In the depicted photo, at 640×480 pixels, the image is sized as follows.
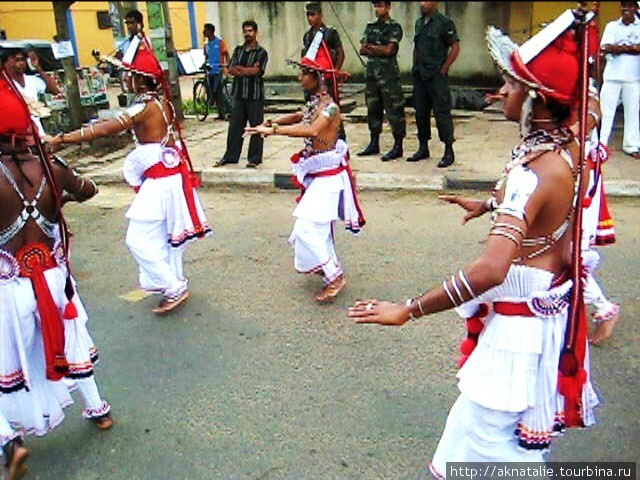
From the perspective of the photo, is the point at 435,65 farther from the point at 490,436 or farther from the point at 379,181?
the point at 490,436

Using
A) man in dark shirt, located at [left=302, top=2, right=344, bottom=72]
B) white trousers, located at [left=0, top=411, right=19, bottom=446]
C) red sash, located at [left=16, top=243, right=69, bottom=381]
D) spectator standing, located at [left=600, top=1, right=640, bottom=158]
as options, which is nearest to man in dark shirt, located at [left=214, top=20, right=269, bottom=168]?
man in dark shirt, located at [left=302, top=2, right=344, bottom=72]

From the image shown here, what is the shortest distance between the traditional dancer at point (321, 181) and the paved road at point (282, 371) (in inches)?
13.2

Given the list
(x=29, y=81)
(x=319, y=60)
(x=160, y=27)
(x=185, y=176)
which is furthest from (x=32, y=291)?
(x=160, y=27)

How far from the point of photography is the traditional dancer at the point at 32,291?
2930 mm

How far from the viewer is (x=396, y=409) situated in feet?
11.5

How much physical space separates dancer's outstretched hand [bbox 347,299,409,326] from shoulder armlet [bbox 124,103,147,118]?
276 centimetres

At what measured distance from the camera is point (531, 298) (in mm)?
2268

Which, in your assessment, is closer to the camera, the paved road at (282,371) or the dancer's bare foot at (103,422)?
the paved road at (282,371)

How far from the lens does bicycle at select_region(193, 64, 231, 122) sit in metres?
12.6

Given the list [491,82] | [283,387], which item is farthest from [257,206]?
[491,82]

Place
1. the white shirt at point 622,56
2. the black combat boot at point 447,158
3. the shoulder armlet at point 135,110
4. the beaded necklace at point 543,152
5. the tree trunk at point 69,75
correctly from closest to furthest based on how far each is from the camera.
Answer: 1. the beaded necklace at point 543,152
2. the shoulder armlet at point 135,110
3. the white shirt at point 622,56
4. the black combat boot at point 447,158
5. the tree trunk at point 69,75

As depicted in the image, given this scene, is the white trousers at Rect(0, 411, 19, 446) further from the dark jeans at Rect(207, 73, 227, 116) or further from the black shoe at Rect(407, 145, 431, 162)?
the dark jeans at Rect(207, 73, 227, 116)

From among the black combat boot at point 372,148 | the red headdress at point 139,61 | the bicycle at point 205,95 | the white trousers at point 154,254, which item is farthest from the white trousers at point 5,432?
the bicycle at point 205,95

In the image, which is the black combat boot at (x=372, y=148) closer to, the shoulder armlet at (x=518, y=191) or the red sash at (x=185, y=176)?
the red sash at (x=185, y=176)
